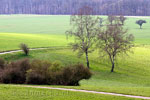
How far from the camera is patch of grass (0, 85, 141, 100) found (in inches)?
671

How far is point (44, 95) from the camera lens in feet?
57.8

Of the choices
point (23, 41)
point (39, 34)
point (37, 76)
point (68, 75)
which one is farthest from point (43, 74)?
point (39, 34)

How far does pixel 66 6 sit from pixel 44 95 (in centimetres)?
17941

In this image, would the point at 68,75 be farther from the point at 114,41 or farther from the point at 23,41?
the point at 23,41

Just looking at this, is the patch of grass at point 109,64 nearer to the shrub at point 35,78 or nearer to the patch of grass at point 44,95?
the shrub at point 35,78

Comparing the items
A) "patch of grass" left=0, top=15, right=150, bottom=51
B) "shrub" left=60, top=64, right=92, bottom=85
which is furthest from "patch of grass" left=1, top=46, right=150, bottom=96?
"shrub" left=60, top=64, right=92, bottom=85

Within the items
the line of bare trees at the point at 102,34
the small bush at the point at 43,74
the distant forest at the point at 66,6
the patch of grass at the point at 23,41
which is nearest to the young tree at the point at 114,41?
the line of bare trees at the point at 102,34

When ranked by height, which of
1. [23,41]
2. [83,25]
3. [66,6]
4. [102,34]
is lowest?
[23,41]

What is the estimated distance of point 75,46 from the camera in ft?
152

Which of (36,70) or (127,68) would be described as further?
(127,68)

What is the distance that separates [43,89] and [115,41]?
27.8m

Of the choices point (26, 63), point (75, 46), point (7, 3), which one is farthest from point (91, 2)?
point (26, 63)

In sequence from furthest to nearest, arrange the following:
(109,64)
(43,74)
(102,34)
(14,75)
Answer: (109,64) → (102,34) → (14,75) → (43,74)

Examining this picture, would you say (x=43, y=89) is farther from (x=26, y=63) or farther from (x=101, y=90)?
(x=26, y=63)
